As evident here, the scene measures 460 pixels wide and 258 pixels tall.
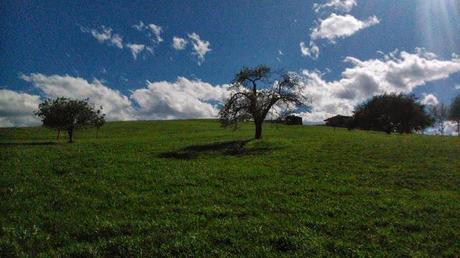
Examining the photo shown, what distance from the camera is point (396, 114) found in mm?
100875

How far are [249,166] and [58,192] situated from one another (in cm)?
1328

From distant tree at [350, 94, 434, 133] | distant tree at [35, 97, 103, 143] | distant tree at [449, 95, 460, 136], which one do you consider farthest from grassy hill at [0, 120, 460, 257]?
distant tree at [449, 95, 460, 136]

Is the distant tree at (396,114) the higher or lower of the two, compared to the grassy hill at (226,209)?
higher

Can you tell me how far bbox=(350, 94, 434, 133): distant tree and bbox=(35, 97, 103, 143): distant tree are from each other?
250 ft

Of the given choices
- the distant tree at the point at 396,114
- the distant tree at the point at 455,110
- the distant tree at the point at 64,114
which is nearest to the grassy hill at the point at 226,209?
the distant tree at the point at 64,114

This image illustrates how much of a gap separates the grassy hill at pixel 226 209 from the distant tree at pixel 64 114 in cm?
4234

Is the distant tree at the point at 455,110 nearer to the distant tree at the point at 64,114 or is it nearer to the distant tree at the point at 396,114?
the distant tree at the point at 396,114

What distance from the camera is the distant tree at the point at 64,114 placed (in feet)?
216

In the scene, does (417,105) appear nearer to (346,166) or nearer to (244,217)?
(346,166)

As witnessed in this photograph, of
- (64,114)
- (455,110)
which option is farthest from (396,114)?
(64,114)

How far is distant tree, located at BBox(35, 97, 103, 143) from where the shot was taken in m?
65.9

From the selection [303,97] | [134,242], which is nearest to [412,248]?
[134,242]

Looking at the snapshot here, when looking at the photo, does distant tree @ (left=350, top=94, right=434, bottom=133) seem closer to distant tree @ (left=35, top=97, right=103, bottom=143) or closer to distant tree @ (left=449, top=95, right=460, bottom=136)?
distant tree @ (left=449, top=95, right=460, bottom=136)

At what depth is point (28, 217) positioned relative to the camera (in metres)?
13.2
